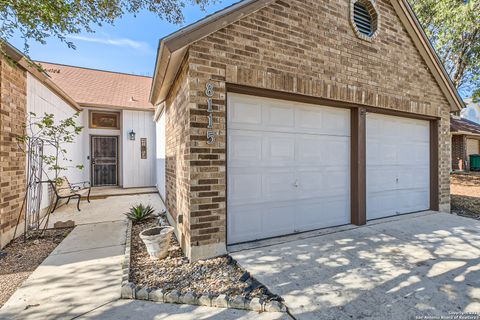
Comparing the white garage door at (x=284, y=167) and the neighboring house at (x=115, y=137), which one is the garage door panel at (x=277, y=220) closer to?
the white garage door at (x=284, y=167)

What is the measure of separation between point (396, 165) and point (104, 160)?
11.0 meters

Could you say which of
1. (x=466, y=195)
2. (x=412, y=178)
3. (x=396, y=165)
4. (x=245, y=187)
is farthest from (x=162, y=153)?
(x=466, y=195)

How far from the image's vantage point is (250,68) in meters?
3.90

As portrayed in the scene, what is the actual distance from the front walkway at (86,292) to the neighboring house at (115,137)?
638 cm

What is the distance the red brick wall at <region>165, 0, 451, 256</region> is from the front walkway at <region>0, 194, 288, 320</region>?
1114mm

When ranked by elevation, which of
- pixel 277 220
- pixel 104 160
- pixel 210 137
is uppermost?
pixel 210 137

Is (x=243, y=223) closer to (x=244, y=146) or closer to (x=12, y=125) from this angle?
(x=244, y=146)

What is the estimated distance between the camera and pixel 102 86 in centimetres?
1180

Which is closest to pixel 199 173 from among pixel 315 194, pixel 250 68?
pixel 250 68

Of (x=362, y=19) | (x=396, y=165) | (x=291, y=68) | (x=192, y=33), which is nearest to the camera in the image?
(x=192, y=33)

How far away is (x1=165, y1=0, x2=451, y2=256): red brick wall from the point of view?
3.53 metres

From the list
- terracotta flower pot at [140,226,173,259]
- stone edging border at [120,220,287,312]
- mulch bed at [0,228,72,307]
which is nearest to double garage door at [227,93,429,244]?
terracotta flower pot at [140,226,173,259]

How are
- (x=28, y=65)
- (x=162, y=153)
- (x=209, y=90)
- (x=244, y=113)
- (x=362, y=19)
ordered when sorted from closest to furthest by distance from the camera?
1. (x=209, y=90)
2. (x=244, y=113)
3. (x=28, y=65)
4. (x=362, y=19)
5. (x=162, y=153)

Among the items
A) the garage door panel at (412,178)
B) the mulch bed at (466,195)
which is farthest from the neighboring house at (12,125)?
the mulch bed at (466,195)
